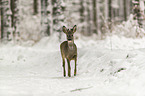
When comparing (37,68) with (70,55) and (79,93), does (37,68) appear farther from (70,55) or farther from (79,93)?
(79,93)

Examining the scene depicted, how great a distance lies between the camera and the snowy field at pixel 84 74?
4715 millimetres

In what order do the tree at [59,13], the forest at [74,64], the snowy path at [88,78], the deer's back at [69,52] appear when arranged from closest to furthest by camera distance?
the snowy path at [88,78] → the forest at [74,64] → the deer's back at [69,52] → the tree at [59,13]

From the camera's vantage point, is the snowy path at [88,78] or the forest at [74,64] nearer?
the snowy path at [88,78]

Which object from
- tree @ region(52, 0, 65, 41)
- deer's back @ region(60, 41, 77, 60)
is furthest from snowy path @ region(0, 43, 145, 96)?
tree @ region(52, 0, 65, 41)

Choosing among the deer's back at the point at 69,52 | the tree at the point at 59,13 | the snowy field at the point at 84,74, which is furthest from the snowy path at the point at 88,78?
the tree at the point at 59,13

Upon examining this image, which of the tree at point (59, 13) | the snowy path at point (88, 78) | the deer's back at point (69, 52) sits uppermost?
the tree at point (59, 13)

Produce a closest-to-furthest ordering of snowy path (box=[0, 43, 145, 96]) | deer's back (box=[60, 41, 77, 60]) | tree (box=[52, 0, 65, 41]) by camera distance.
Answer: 1. snowy path (box=[0, 43, 145, 96])
2. deer's back (box=[60, 41, 77, 60])
3. tree (box=[52, 0, 65, 41])

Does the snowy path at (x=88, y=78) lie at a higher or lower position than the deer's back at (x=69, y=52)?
lower

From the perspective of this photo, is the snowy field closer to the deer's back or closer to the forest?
the forest

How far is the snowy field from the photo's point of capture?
471cm

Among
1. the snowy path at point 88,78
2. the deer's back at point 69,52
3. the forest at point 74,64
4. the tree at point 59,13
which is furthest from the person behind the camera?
the tree at point 59,13

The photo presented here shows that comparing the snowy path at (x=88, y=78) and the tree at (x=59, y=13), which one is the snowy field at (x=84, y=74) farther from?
the tree at (x=59, y=13)

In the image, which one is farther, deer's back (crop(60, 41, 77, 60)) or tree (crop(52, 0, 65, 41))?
tree (crop(52, 0, 65, 41))

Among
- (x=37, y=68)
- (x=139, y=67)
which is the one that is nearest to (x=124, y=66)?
(x=139, y=67)
